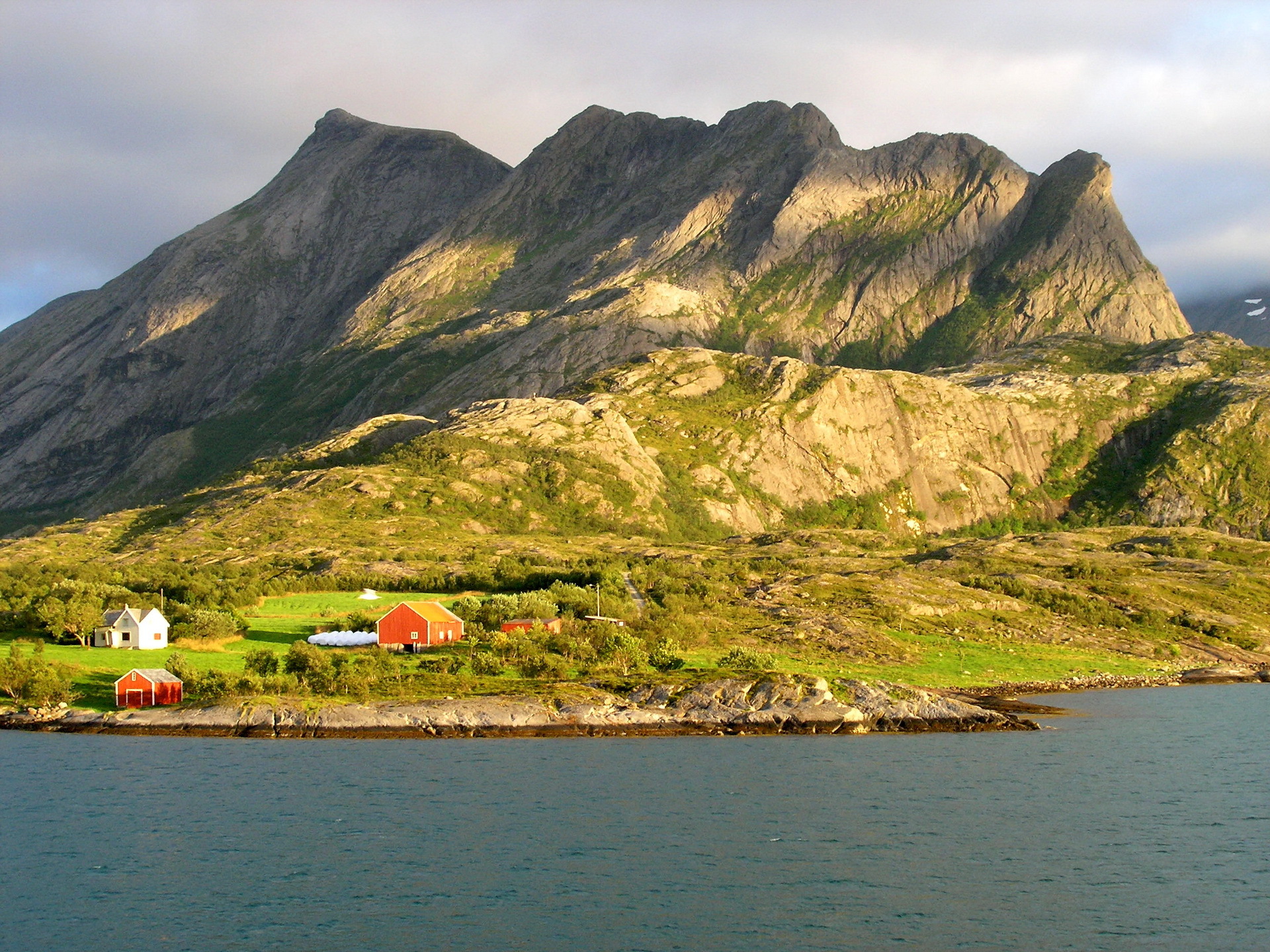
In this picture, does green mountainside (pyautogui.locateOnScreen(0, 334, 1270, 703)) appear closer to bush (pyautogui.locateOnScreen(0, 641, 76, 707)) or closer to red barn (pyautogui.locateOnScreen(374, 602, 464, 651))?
bush (pyautogui.locateOnScreen(0, 641, 76, 707))

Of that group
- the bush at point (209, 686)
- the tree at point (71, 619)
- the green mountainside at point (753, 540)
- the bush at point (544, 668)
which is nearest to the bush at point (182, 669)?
the bush at point (209, 686)

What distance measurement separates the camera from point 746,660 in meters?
82.2

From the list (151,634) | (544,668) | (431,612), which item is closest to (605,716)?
(544,668)

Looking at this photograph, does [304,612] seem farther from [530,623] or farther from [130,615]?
[530,623]

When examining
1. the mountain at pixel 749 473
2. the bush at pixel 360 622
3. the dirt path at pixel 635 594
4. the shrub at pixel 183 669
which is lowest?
the shrub at pixel 183 669

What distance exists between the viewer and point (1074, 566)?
4879 inches

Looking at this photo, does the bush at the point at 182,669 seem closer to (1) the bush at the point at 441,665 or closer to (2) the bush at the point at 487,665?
(1) the bush at the point at 441,665


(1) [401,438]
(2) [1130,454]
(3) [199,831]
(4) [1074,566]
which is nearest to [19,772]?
(3) [199,831]

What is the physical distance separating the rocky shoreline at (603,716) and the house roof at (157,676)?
2159mm

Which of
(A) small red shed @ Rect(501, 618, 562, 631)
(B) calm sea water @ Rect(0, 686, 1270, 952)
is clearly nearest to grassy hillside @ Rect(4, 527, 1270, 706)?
(A) small red shed @ Rect(501, 618, 562, 631)

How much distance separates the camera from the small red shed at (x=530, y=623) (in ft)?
285

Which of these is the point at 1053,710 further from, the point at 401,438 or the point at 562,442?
the point at 401,438

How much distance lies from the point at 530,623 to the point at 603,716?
60.4 feet

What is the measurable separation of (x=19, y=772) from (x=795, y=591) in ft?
208
